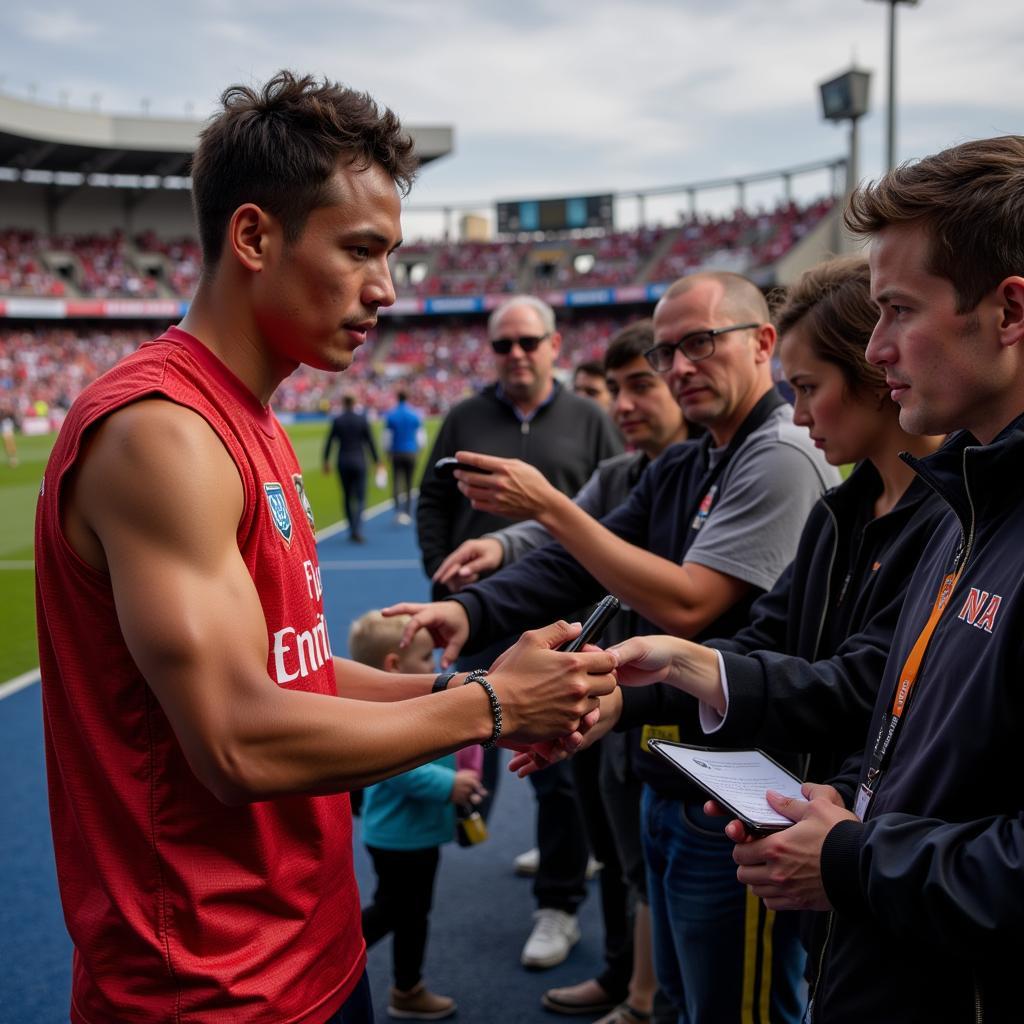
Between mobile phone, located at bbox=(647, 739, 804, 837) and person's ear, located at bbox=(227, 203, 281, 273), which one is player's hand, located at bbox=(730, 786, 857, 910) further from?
person's ear, located at bbox=(227, 203, 281, 273)

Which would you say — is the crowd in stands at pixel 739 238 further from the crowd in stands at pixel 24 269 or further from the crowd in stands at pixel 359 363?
the crowd in stands at pixel 24 269

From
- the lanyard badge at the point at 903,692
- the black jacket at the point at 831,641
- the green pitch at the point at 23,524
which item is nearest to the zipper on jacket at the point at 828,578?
the black jacket at the point at 831,641

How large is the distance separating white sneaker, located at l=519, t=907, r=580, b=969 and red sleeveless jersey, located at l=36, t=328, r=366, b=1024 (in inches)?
96.6

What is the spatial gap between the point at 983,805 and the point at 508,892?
360cm

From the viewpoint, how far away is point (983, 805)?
1520 mm

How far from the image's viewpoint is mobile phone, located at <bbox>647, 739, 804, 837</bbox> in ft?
5.92

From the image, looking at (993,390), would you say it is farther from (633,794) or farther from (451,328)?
(451,328)

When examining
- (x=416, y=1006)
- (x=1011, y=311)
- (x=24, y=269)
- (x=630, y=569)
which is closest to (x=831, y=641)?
(x=630, y=569)

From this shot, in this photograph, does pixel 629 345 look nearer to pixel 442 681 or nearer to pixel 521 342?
pixel 521 342

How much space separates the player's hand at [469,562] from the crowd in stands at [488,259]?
52.3 meters

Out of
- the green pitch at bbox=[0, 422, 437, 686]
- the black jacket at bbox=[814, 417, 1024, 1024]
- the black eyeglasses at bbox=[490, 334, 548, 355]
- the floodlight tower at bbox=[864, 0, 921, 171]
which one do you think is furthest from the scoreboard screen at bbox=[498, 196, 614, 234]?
the black jacket at bbox=[814, 417, 1024, 1024]

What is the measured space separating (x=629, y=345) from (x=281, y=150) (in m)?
2.58

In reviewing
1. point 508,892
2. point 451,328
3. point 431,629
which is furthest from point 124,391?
point 451,328

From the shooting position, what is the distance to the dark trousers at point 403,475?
16.7m
